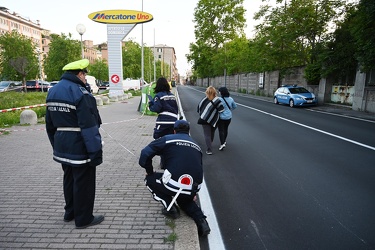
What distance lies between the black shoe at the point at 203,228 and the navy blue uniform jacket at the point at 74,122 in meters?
1.48

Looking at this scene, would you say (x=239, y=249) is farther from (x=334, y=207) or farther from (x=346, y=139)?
(x=346, y=139)

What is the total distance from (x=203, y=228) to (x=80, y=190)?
5.20 ft

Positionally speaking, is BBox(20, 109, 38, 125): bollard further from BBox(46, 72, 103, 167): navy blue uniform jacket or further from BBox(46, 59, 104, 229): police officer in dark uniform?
BBox(46, 72, 103, 167): navy blue uniform jacket

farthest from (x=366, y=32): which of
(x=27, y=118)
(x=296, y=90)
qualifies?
(x=27, y=118)

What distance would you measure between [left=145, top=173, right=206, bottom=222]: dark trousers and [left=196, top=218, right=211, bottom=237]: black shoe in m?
0.06

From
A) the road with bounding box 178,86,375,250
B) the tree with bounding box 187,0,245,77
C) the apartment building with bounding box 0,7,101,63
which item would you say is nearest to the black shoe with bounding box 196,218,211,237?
the road with bounding box 178,86,375,250

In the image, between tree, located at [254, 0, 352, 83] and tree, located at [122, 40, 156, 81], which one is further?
tree, located at [122, 40, 156, 81]

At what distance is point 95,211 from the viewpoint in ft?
12.6

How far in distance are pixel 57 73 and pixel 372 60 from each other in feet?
125

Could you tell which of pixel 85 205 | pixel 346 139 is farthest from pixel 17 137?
pixel 346 139

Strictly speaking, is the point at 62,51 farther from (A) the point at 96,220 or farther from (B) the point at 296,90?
(A) the point at 96,220

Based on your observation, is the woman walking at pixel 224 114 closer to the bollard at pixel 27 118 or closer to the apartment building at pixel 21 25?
the bollard at pixel 27 118

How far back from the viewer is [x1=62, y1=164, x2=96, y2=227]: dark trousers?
3.29 metres

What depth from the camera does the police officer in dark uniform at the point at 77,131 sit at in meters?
3.08
